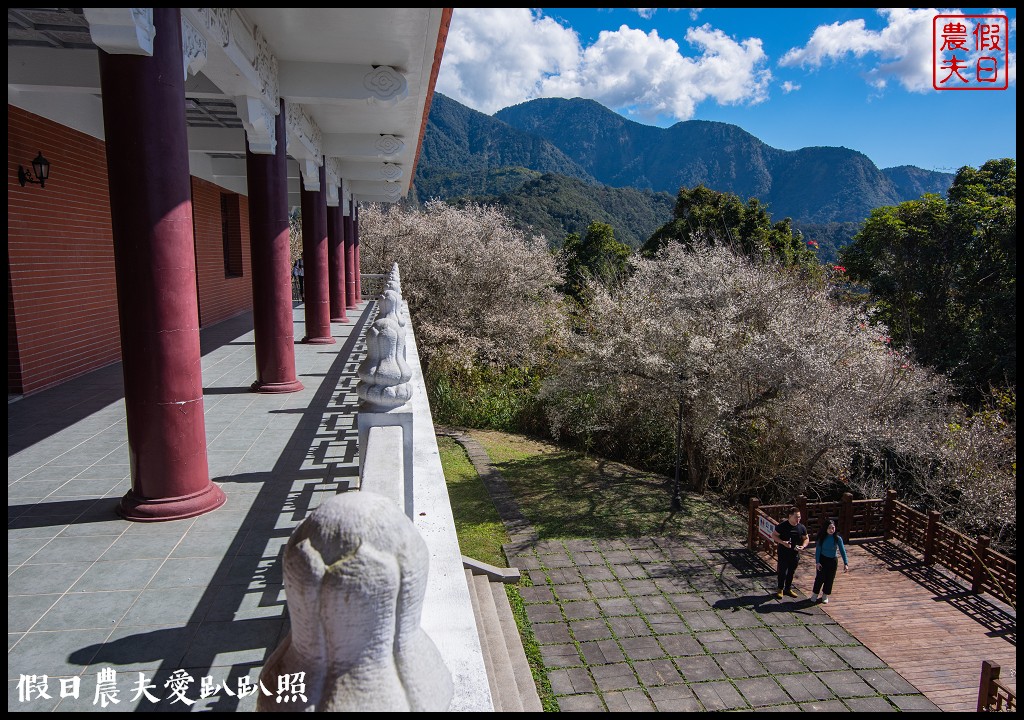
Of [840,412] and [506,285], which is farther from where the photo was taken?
[506,285]

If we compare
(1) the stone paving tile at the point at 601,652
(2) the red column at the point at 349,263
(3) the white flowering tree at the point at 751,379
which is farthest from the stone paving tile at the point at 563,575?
(2) the red column at the point at 349,263

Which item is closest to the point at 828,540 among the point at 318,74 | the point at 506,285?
the point at 318,74

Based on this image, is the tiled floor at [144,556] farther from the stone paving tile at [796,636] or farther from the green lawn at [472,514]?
the stone paving tile at [796,636]

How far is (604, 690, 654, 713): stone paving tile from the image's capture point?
633cm

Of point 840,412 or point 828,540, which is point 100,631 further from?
point 840,412

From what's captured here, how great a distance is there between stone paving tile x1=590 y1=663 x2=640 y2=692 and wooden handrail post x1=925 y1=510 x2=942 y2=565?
20.0 feet

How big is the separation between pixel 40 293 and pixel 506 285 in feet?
42.2

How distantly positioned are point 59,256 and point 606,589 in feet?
28.0

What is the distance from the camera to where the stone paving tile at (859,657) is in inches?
290

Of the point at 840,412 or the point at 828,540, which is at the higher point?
the point at 840,412

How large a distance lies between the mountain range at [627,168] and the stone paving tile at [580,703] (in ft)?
173

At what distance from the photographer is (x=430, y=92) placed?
9422 millimetres

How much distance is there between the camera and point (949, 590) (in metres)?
9.39

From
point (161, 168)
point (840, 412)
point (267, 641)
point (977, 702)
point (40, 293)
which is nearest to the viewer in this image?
point (267, 641)
